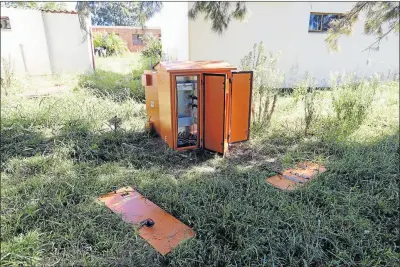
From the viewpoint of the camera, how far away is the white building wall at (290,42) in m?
7.73

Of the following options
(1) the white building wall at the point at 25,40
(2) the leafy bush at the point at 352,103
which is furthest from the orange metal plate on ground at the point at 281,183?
(1) the white building wall at the point at 25,40

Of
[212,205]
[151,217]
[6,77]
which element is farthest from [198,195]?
[6,77]

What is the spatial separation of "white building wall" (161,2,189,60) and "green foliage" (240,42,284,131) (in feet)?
11.6

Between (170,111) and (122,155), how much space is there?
88 centimetres

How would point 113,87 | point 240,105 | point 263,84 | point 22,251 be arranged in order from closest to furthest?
point 22,251
point 240,105
point 263,84
point 113,87

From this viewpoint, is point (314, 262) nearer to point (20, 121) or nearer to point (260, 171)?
point (260, 171)

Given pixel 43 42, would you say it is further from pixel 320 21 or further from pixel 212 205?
pixel 212 205

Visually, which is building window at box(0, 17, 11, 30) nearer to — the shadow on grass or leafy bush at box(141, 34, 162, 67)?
leafy bush at box(141, 34, 162, 67)

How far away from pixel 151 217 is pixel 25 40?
9464mm

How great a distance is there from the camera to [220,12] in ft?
14.5

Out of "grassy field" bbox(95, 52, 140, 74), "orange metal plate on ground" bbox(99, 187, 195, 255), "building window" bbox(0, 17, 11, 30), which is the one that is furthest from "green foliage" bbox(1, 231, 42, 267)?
"building window" bbox(0, 17, 11, 30)

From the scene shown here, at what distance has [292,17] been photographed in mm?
7926

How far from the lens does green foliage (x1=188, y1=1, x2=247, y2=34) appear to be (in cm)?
443

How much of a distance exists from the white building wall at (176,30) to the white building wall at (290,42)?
0.29m
